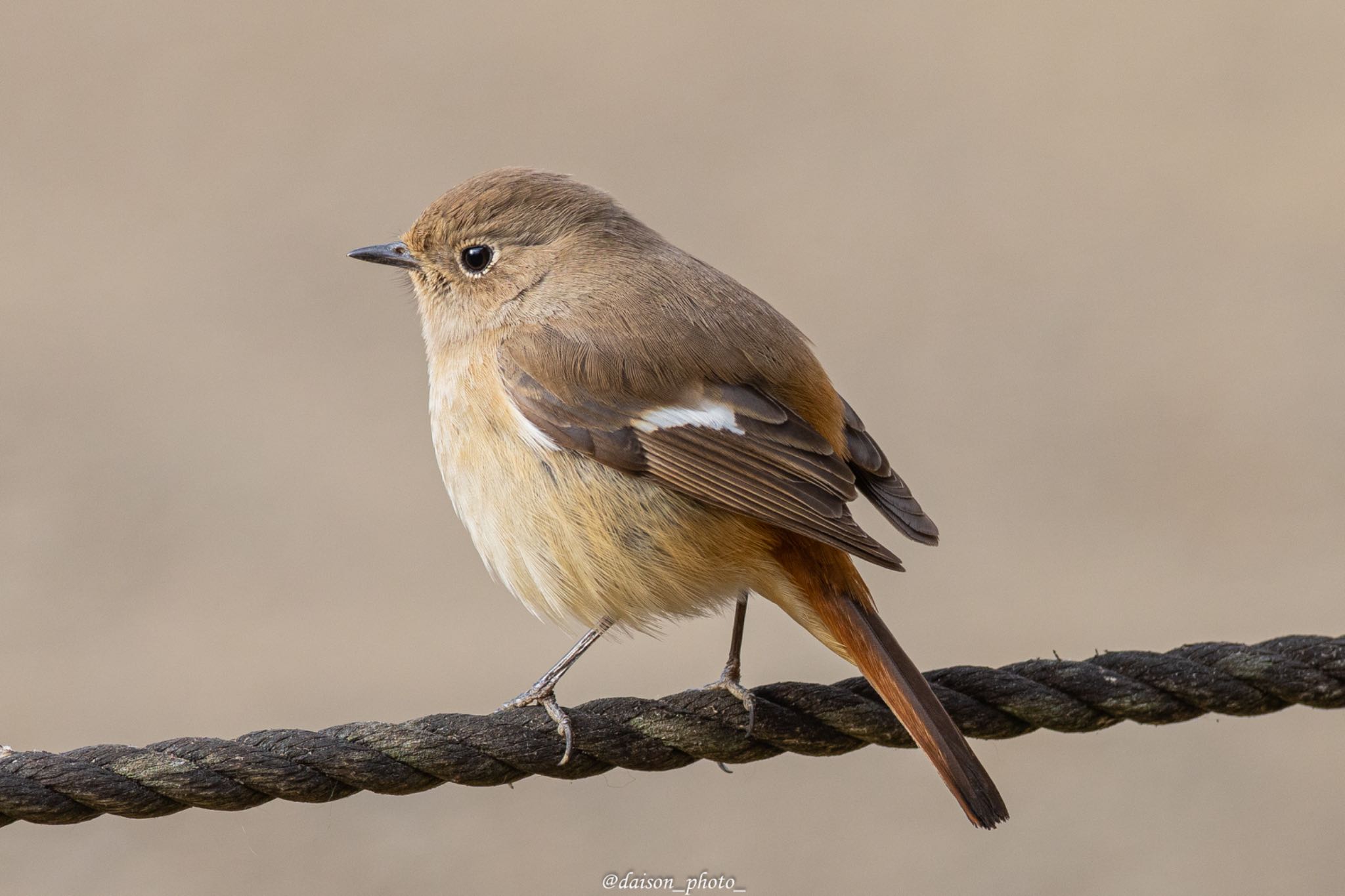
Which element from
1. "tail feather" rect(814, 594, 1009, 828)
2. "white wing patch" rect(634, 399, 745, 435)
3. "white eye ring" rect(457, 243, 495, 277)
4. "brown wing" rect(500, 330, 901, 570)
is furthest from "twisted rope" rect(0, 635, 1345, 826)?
"white eye ring" rect(457, 243, 495, 277)

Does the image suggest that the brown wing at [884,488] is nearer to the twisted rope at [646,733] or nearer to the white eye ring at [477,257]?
the twisted rope at [646,733]

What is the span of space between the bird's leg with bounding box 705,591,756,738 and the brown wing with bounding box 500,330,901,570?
421 mm

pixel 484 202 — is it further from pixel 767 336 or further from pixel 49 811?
pixel 49 811

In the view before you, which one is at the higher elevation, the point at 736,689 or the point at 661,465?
the point at 661,465

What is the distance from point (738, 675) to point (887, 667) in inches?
24.0

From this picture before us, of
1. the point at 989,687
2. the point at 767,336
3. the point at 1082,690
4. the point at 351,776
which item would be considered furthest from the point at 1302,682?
the point at 351,776

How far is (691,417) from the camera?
360 centimetres

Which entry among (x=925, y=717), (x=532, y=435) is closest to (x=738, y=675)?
(x=925, y=717)

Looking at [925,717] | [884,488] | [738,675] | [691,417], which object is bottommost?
[925,717]

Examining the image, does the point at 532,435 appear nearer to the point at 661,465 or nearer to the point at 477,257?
the point at 661,465

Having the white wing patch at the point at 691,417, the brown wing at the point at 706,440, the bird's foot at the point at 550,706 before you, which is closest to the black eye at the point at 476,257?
the brown wing at the point at 706,440

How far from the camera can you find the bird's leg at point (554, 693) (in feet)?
10.5

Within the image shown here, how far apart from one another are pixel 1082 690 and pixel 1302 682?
485 mm

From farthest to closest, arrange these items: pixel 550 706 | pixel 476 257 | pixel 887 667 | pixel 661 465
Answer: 1. pixel 476 257
2. pixel 661 465
3. pixel 550 706
4. pixel 887 667
